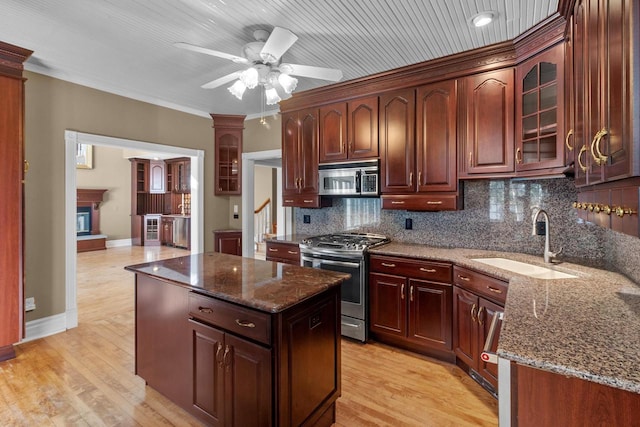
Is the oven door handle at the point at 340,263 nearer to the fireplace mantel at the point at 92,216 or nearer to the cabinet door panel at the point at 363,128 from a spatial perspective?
the cabinet door panel at the point at 363,128

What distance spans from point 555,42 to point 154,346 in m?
3.43

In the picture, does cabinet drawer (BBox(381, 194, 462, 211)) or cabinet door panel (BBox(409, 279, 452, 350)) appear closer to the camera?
cabinet door panel (BBox(409, 279, 452, 350))

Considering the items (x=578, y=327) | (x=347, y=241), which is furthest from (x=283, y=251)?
(x=578, y=327)

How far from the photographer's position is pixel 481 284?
2299 mm

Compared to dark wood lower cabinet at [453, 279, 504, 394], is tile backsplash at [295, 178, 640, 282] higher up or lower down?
higher up

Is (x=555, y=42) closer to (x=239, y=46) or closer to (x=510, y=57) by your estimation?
(x=510, y=57)

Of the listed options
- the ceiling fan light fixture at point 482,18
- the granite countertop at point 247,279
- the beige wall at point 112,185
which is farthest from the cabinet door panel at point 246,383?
the beige wall at point 112,185

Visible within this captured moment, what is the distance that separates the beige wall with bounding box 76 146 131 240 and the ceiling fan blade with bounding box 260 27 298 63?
856 centimetres

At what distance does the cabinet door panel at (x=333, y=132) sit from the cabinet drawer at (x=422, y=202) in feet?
2.39

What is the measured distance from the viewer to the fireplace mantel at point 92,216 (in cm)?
811

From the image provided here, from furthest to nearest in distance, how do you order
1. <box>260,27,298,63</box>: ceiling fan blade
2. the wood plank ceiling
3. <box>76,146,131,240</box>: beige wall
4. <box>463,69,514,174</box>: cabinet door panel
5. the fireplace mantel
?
<box>76,146,131,240</box>: beige wall
the fireplace mantel
<box>463,69,514,174</box>: cabinet door panel
the wood plank ceiling
<box>260,27,298,63</box>: ceiling fan blade

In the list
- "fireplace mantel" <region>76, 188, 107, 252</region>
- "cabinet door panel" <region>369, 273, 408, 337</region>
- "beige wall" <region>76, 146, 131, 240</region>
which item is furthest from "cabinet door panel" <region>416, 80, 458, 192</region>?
"beige wall" <region>76, 146, 131, 240</region>

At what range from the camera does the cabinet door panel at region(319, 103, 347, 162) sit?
139 inches

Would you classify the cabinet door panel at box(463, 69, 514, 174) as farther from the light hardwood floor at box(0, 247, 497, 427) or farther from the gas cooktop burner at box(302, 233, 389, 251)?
the light hardwood floor at box(0, 247, 497, 427)
